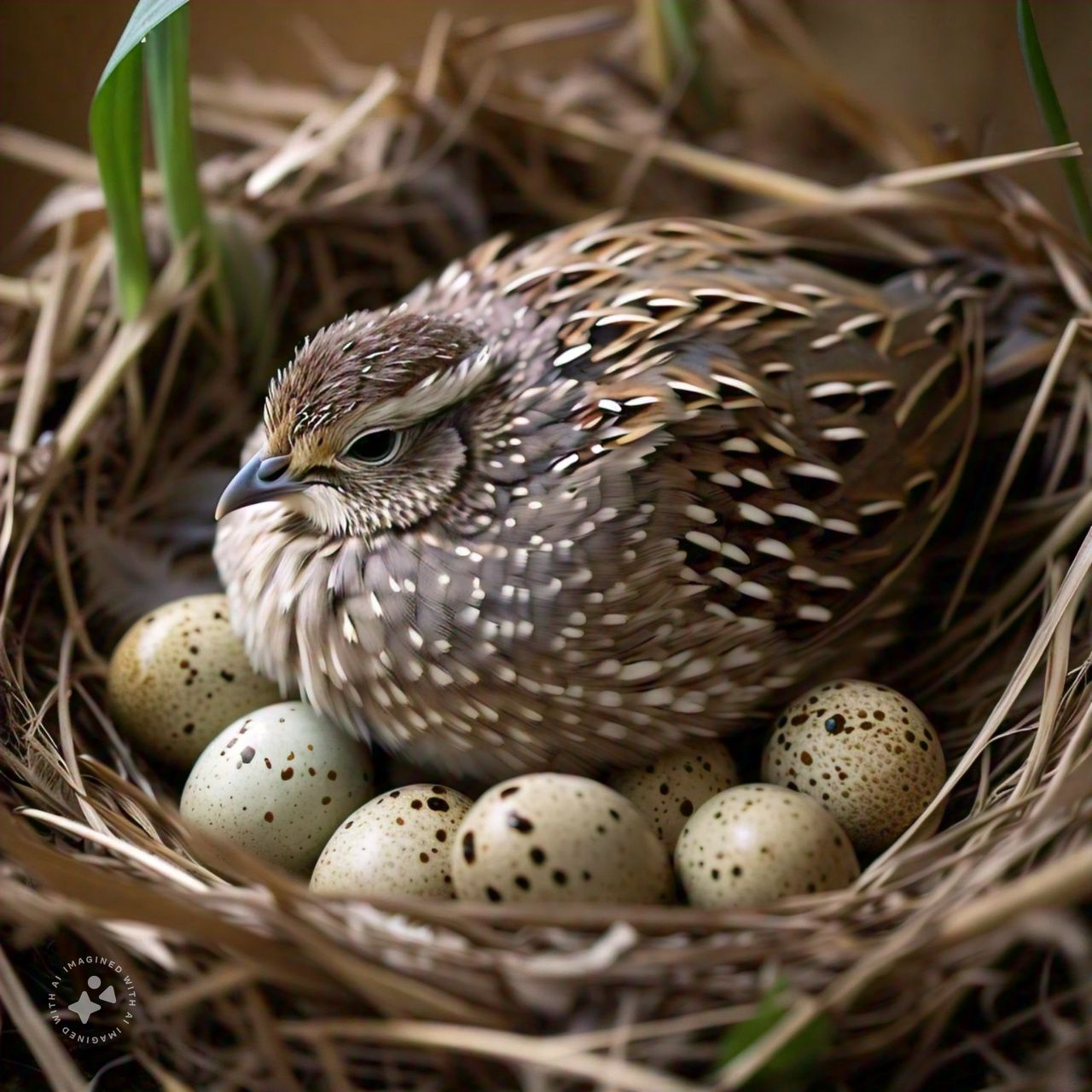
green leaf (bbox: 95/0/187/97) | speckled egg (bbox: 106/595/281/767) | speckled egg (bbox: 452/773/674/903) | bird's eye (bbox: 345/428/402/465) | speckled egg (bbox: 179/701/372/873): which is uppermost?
green leaf (bbox: 95/0/187/97)

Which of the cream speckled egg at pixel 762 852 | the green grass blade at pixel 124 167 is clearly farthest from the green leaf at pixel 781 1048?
the green grass blade at pixel 124 167

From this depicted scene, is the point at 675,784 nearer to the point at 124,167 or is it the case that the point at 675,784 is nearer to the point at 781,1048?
the point at 781,1048

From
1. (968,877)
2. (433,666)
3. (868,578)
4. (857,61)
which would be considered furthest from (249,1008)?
(857,61)

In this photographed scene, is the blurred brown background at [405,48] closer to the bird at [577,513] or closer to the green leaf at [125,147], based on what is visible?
the green leaf at [125,147]

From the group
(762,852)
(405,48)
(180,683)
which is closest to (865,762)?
(762,852)

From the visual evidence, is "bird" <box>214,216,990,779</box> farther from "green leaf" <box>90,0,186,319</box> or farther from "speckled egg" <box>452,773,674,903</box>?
"green leaf" <box>90,0,186,319</box>

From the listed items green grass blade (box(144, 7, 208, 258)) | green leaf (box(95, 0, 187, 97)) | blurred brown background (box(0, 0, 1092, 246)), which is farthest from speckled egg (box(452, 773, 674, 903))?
blurred brown background (box(0, 0, 1092, 246))
